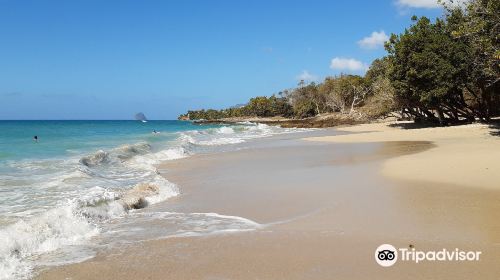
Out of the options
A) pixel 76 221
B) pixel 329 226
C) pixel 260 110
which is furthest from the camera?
pixel 260 110

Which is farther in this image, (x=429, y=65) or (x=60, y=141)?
(x=60, y=141)

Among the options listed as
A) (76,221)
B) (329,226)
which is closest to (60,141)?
(76,221)

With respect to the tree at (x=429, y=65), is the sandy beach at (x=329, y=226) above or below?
below

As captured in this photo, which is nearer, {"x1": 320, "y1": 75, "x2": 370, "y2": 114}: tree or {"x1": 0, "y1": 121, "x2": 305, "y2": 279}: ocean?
{"x1": 0, "y1": 121, "x2": 305, "y2": 279}: ocean

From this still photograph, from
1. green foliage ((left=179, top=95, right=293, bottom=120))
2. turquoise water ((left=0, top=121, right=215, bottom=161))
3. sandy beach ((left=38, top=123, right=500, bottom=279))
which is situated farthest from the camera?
green foliage ((left=179, top=95, right=293, bottom=120))

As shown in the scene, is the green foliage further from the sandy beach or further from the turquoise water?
the sandy beach

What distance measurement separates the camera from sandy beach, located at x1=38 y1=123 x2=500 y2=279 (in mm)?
5238

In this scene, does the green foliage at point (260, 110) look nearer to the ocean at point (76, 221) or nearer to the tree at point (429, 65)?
the tree at point (429, 65)

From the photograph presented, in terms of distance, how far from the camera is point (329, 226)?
7102 millimetres

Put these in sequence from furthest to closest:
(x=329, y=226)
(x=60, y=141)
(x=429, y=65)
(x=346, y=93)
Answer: (x=346, y=93)
(x=60, y=141)
(x=429, y=65)
(x=329, y=226)

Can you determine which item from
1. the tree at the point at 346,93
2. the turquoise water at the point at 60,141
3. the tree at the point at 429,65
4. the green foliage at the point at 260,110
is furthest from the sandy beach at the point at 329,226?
the green foliage at the point at 260,110

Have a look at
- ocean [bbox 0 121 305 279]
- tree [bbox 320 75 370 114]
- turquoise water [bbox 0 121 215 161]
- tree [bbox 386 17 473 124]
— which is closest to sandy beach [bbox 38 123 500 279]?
ocean [bbox 0 121 305 279]

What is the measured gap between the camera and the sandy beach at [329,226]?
5.24 m

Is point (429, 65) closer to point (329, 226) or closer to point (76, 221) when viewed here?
point (329, 226)
